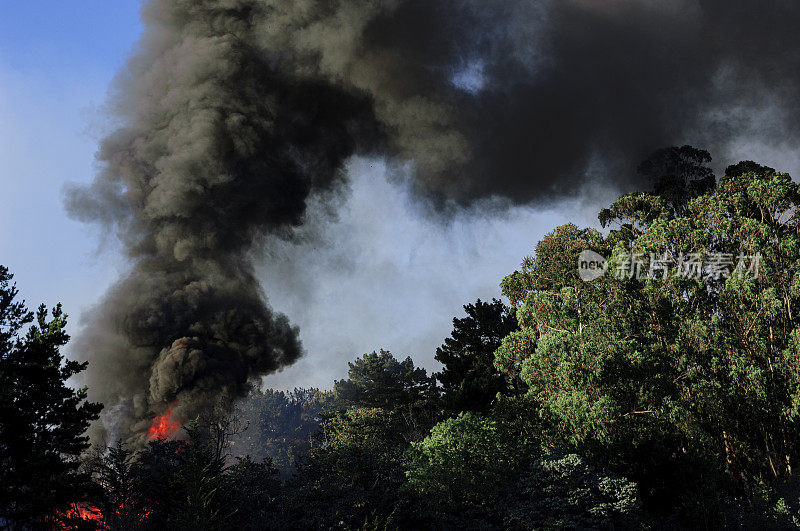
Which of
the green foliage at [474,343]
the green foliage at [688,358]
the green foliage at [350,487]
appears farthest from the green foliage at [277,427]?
the green foliage at [688,358]

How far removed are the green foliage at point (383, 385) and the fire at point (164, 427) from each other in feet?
65.7

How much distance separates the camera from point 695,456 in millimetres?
22812

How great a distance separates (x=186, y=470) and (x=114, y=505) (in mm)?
12237

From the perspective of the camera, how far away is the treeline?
19156 millimetres

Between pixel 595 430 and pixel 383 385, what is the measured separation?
36.5 metres

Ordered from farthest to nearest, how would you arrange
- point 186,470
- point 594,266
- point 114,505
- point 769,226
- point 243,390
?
point 243,390, point 594,266, point 769,226, point 114,505, point 186,470

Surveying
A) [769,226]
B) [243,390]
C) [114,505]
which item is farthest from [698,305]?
[114,505]

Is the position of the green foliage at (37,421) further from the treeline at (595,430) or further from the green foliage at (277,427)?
the green foliage at (277,427)

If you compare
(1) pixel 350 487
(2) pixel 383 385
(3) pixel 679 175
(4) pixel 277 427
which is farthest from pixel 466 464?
(4) pixel 277 427

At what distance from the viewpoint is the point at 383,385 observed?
184 ft

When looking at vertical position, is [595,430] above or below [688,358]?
below

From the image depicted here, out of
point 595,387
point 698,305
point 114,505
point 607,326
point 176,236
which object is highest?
point 176,236

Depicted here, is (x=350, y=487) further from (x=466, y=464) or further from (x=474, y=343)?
(x=474, y=343)

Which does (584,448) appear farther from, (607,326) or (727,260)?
(727,260)
